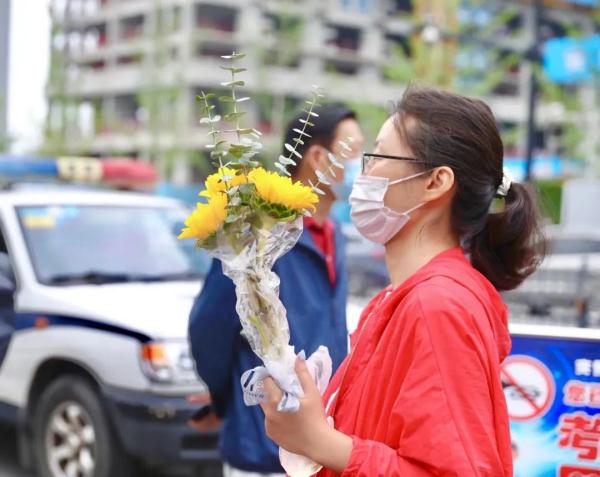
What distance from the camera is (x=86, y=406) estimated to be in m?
4.93

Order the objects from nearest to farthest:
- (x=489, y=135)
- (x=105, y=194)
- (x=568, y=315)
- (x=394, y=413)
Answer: (x=394, y=413) → (x=489, y=135) → (x=105, y=194) → (x=568, y=315)

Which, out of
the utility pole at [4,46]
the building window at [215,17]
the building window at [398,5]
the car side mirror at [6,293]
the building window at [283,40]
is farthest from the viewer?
the building window at [398,5]

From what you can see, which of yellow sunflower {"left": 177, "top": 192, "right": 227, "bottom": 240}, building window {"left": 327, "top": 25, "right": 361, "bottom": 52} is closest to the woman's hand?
yellow sunflower {"left": 177, "top": 192, "right": 227, "bottom": 240}

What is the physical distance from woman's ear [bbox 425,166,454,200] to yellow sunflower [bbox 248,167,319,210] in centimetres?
30

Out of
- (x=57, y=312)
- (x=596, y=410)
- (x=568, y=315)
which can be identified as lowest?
(x=568, y=315)

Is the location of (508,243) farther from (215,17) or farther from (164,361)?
(215,17)

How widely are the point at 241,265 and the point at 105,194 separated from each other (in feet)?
16.3

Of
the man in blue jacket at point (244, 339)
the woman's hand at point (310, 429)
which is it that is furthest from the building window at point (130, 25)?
the woman's hand at point (310, 429)

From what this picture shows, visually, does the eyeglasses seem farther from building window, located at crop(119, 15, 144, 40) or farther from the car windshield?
building window, located at crop(119, 15, 144, 40)

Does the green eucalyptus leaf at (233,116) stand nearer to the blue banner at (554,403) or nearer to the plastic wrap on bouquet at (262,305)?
the plastic wrap on bouquet at (262,305)

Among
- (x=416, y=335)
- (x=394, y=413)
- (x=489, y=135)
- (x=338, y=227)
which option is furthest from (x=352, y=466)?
(x=338, y=227)

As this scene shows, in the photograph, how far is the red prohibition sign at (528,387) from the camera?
289 centimetres

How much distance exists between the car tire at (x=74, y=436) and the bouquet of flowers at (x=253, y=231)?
11.2 ft

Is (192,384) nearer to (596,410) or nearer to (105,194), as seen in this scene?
(105,194)
